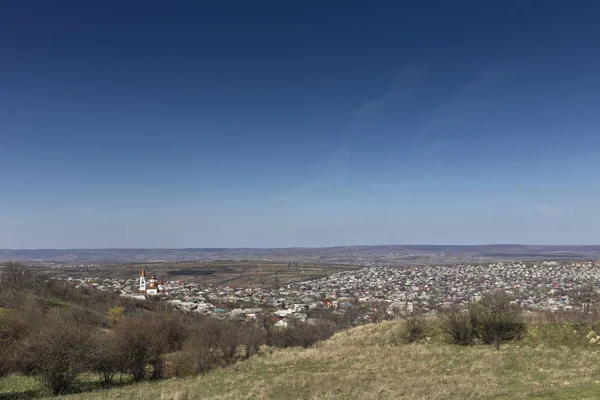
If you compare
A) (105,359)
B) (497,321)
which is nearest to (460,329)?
(497,321)

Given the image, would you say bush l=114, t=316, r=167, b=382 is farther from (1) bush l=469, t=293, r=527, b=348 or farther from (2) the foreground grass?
(1) bush l=469, t=293, r=527, b=348

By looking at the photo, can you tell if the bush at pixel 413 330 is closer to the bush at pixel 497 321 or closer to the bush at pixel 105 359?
the bush at pixel 497 321

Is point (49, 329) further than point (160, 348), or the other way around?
point (160, 348)

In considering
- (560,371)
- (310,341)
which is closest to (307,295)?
(310,341)

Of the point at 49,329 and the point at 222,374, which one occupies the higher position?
the point at 49,329

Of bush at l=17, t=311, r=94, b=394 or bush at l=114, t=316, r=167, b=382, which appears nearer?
bush at l=17, t=311, r=94, b=394

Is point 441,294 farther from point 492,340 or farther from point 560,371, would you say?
point 560,371

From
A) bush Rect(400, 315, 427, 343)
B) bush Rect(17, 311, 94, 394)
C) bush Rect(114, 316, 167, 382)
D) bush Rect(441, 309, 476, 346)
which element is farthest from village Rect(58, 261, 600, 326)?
bush Rect(17, 311, 94, 394)
